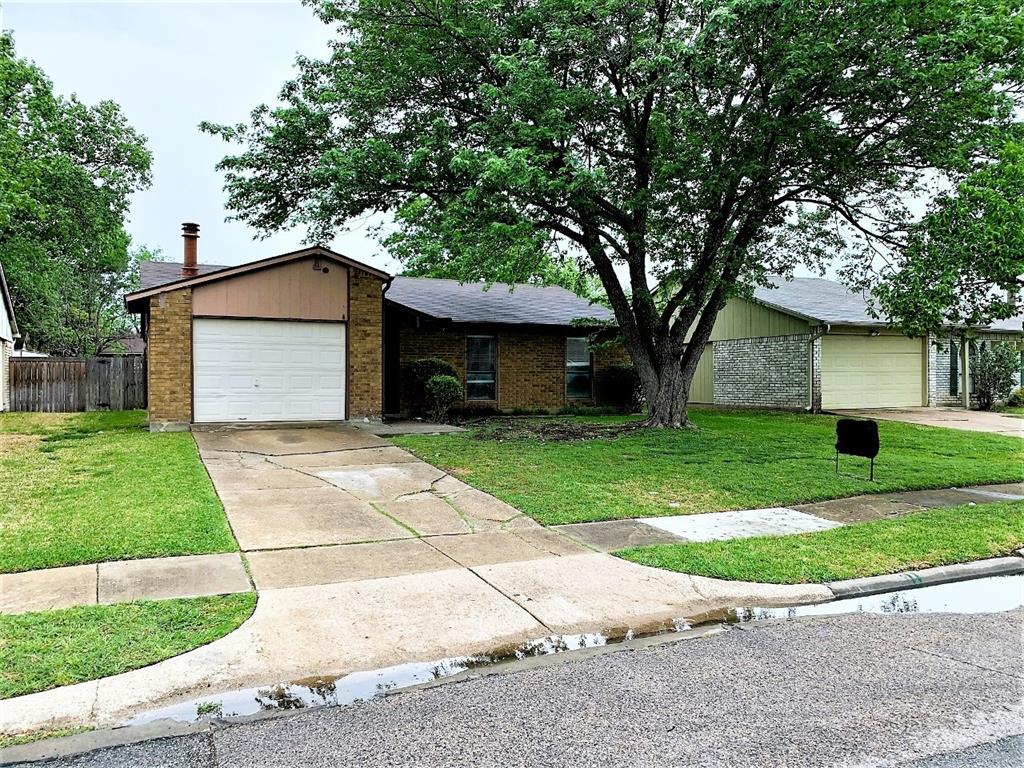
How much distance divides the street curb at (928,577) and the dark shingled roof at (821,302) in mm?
12994

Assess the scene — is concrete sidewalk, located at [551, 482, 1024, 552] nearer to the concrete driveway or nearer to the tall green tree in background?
the concrete driveway

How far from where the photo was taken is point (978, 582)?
18.8 feet

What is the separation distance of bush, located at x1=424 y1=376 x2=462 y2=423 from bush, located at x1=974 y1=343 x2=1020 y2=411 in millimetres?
16851

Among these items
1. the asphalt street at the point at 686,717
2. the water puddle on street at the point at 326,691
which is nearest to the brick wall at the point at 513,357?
the water puddle on street at the point at 326,691

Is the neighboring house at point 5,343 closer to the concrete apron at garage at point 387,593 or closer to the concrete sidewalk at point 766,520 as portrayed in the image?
the concrete apron at garage at point 387,593

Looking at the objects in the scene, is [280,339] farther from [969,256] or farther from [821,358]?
[821,358]

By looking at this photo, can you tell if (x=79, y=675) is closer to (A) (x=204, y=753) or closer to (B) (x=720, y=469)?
(A) (x=204, y=753)

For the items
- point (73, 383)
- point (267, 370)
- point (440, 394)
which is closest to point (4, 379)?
point (73, 383)

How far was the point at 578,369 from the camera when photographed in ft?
65.9

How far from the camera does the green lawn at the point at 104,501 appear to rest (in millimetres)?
5883

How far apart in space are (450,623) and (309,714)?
130cm

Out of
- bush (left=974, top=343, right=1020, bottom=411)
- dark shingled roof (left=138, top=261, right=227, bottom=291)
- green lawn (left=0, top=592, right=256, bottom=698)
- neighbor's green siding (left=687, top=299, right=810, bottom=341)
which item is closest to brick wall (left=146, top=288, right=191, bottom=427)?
dark shingled roof (left=138, top=261, right=227, bottom=291)

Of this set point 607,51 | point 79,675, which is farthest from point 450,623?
point 607,51

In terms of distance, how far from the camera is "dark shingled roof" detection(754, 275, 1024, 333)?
20156mm
